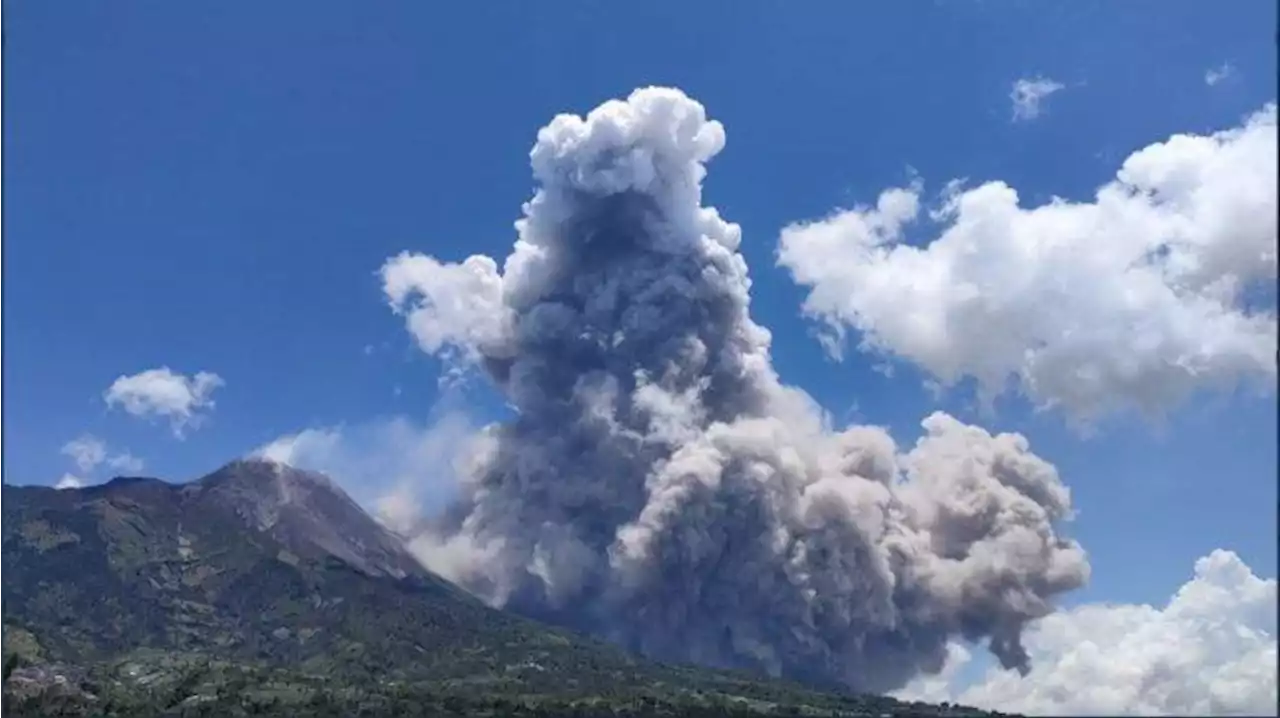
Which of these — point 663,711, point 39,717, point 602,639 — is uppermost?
point 602,639

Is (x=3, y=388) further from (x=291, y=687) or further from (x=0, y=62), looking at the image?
(x=291, y=687)

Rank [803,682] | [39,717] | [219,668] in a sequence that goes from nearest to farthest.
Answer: [39,717], [803,682], [219,668]

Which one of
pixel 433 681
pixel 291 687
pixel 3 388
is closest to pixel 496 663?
pixel 433 681

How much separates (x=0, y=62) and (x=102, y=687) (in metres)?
168

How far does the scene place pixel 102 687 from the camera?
17625 centimetres

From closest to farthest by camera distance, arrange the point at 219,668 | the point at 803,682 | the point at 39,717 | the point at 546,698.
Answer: the point at 39,717 → the point at 546,698 → the point at 803,682 → the point at 219,668

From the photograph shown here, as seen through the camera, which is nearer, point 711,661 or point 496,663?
point 711,661

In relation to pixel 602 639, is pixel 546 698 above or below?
below

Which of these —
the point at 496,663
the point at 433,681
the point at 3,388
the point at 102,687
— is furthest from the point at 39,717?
the point at 3,388

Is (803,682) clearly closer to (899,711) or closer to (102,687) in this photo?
(899,711)

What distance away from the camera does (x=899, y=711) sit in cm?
16388

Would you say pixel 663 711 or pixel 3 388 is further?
pixel 663 711

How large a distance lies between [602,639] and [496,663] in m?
17.2

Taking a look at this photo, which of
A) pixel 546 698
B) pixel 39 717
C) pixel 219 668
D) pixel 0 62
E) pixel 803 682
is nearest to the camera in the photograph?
pixel 0 62
